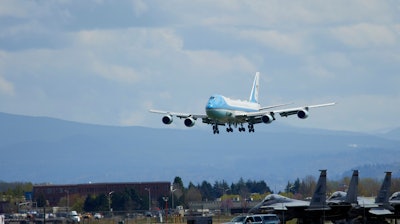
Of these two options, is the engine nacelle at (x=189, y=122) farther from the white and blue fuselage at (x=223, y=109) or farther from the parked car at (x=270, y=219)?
the parked car at (x=270, y=219)

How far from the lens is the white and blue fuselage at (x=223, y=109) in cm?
11394

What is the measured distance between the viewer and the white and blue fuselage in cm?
11394

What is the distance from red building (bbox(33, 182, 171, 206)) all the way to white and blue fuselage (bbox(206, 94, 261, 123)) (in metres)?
53.3

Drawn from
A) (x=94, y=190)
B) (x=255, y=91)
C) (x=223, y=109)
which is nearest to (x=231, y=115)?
(x=223, y=109)

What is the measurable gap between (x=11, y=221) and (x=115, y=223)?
36.6 ft

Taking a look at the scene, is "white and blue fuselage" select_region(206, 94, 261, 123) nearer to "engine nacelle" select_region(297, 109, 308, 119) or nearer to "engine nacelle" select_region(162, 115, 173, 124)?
"engine nacelle" select_region(162, 115, 173, 124)

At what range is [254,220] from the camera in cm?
7681

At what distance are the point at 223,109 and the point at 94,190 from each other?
72065 millimetres

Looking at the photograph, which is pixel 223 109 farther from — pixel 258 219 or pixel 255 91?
pixel 258 219

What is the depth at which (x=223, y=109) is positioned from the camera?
4518 inches

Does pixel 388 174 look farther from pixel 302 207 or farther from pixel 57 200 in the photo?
pixel 57 200

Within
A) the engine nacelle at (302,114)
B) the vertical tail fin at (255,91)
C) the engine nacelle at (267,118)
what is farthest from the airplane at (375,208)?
the vertical tail fin at (255,91)

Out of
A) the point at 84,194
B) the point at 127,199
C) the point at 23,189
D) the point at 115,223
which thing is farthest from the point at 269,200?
the point at 23,189

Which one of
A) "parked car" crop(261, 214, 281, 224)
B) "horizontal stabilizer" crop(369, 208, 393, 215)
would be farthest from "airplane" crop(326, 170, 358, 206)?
"parked car" crop(261, 214, 281, 224)
